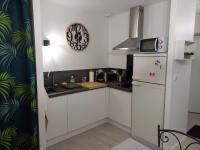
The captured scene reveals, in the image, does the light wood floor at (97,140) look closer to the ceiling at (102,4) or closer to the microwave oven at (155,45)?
the microwave oven at (155,45)

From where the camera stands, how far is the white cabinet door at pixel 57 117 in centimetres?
233

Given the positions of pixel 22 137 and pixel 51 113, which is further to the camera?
pixel 51 113

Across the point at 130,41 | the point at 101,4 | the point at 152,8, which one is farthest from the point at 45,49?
the point at 152,8

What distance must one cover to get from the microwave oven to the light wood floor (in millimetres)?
1579

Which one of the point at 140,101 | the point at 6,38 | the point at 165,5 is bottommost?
the point at 140,101

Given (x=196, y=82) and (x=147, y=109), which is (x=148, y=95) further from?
(x=196, y=82)

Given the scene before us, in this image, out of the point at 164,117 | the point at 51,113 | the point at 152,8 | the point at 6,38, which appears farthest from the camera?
the point at 152,8

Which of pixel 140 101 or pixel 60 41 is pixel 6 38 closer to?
pixel 60 41

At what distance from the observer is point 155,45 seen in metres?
2.14

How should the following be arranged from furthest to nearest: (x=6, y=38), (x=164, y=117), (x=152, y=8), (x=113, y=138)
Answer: (x=152, y=8)
(x=113, y=138)
(x=164, y=117)
(x=6, y=38)

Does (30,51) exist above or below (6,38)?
below

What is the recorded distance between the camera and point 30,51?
58.2 inches

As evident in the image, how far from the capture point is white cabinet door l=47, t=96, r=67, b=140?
2329mm

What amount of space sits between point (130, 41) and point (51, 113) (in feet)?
6.39
